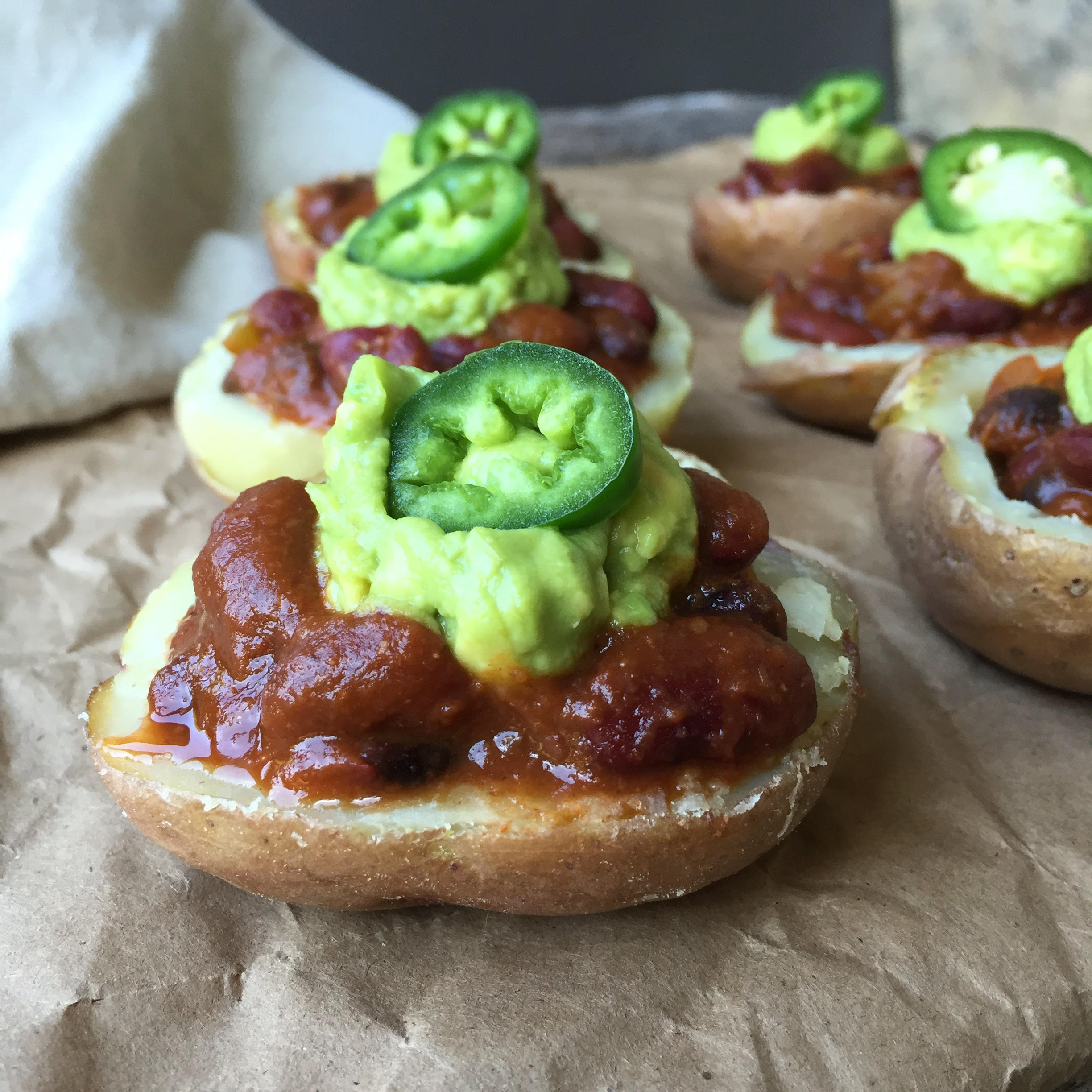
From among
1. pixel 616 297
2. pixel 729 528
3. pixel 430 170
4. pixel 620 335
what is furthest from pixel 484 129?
pixel 729 528

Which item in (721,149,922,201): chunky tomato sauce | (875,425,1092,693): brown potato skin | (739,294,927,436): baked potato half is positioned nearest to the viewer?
(875,425,1092,693): brown potato skin

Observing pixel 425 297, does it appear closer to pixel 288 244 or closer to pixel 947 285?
pixel 288 244

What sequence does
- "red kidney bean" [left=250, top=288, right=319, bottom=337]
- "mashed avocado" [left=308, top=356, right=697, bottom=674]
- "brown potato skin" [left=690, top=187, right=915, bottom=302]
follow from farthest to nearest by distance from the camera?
"brown potato skin" [left=690, top=187, right=915, bottom=302]
"red kidney bean" [left=250, top=288, right=319, bottom=337]
"mashed avocado" [left=308, top=356, right=697, bottom=674]

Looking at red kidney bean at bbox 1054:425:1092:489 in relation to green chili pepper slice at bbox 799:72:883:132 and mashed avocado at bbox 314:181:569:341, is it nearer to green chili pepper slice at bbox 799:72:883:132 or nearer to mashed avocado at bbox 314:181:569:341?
mashed avocado at bbox 314:181:569:341

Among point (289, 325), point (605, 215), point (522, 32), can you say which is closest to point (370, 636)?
point (289, 325)

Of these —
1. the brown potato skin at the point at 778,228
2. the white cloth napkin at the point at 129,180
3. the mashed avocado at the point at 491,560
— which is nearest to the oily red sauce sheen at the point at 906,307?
the brown potato skin at the point at 778,228

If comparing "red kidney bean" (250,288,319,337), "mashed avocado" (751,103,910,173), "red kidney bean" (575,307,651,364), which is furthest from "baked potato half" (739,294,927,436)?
"red kidney bean" (250,288,319,337)

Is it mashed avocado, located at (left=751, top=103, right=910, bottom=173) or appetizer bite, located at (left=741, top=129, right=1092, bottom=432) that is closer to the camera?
appetizer bite, located at (left=741, top=129, right=1092, bottom=432)
